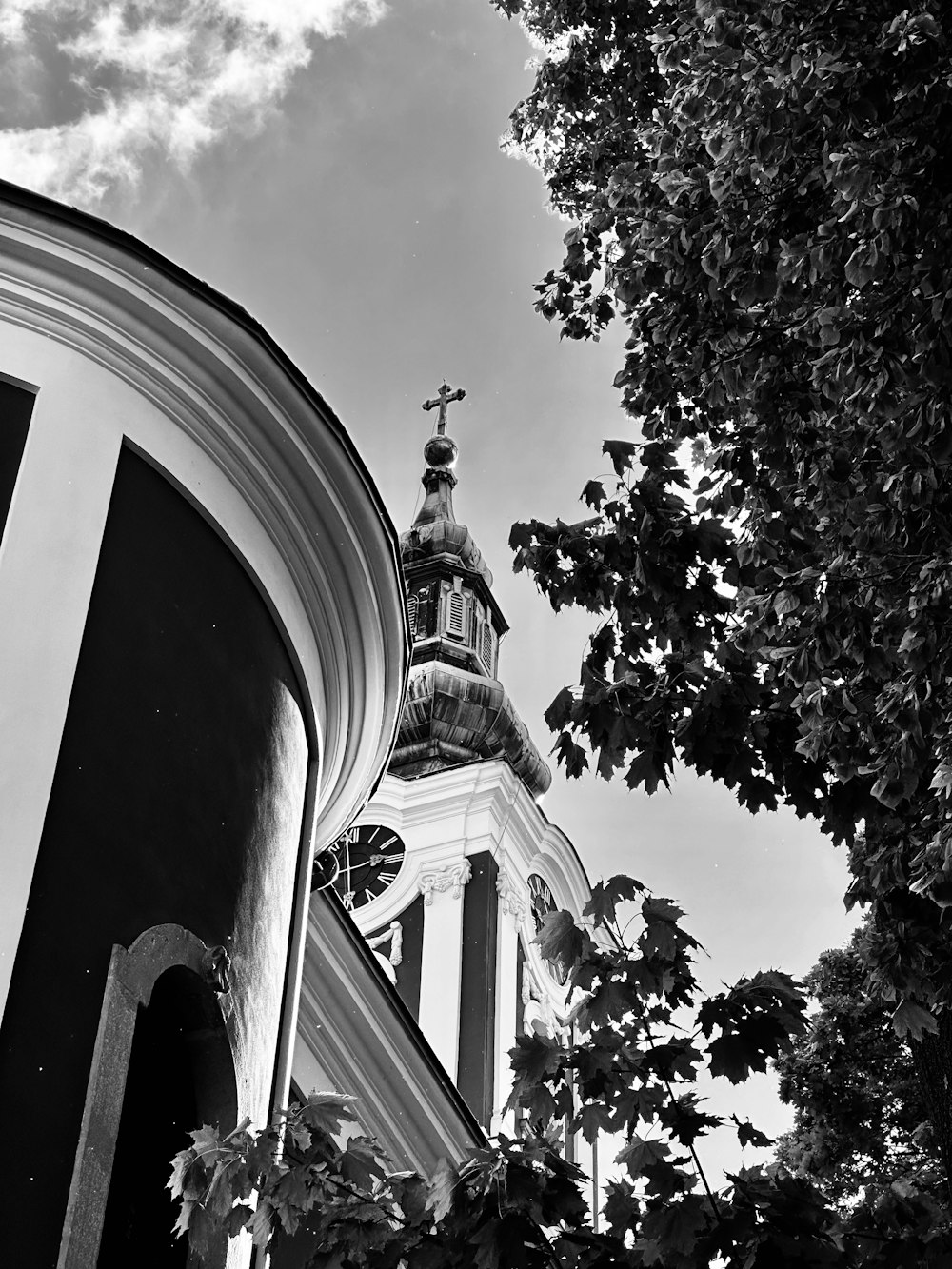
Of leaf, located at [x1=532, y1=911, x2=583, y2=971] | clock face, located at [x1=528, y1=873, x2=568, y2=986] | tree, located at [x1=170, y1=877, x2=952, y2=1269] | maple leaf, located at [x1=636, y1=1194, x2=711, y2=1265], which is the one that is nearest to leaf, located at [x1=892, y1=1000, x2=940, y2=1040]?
tree, located at [x1=170, y1=877, x2=952, y2=1269]

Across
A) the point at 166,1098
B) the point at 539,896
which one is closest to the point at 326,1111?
the point at 166,1098

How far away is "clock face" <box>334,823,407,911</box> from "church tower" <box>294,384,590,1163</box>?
0.07ft

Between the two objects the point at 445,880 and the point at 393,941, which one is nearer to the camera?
the point at 393,941

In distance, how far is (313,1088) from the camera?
12.2 metres

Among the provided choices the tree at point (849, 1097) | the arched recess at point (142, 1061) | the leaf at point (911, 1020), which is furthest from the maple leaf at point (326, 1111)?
the tree at point (849, 1097)

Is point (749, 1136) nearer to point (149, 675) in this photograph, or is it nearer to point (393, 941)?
point (149, 675)

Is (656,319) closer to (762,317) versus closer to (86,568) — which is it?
(762,317)

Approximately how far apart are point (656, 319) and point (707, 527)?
0.85 m

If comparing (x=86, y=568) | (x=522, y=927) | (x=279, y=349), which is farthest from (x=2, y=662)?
(x=522, y=927)

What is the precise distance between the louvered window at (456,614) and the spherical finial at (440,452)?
18.5ft

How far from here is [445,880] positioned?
84.8 feet

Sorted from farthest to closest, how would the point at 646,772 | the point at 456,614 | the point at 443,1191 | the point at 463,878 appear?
the point at 456,614 < the point at 463,878 < the point at 646,772 < the point at 443,1191

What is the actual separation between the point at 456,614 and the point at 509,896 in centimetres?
965

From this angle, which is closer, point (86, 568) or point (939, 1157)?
point (939, 1157)
